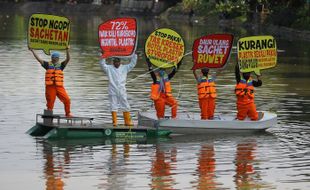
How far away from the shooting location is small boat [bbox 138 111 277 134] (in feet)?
80.7

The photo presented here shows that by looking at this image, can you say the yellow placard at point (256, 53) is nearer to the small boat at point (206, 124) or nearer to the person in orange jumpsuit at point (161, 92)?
the small boat at point (206, 124)

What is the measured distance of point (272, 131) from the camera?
84.8ft

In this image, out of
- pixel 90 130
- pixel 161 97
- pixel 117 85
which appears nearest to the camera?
pixel 90 130

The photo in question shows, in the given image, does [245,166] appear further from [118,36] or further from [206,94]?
[118,36]

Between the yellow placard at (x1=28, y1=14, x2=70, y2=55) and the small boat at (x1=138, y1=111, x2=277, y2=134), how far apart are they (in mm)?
2588

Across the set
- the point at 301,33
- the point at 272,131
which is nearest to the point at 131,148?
the point at 272,131

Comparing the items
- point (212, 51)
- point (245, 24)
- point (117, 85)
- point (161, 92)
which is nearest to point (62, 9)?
point (245, 24)

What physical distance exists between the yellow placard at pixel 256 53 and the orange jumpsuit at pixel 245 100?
0.50 meters

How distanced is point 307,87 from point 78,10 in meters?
→ 106

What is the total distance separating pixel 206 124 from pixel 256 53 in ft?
8.11

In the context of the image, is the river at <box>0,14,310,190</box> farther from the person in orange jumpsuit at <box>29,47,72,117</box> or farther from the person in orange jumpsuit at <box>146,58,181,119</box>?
the person in orange jumpsuit at <box>29,47,72,117</box>

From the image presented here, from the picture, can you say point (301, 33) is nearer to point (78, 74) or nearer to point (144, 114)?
point (78, 74)

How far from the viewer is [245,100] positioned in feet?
81.9

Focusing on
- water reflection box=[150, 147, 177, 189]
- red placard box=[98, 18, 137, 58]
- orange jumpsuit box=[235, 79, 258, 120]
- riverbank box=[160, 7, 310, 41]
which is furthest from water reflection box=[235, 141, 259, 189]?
riverbank box=[160, 7, 310, 41]
